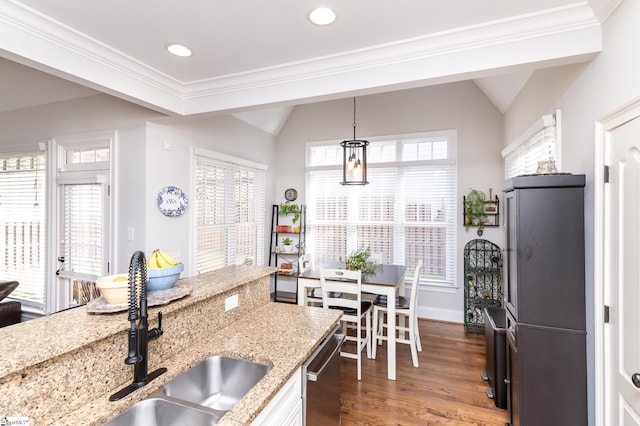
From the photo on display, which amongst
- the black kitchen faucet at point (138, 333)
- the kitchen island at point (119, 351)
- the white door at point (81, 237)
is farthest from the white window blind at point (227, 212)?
the black kitchen faucet at point (138, 333)

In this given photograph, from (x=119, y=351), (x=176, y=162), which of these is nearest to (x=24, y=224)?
(x=176, y=162)

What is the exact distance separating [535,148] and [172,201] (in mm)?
3582

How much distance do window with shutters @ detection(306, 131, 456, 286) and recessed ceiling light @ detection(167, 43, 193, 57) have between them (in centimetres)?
284

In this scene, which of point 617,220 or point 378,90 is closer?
point 617,220

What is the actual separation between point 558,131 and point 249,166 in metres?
3.66

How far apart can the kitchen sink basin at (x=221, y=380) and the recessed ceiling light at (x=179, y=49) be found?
2.14 m

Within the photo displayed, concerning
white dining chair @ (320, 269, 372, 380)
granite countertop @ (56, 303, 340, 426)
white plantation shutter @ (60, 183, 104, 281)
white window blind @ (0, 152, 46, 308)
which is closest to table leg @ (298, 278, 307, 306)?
white dining chair @ (320, 269, 372, 380)

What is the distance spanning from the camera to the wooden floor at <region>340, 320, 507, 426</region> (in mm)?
2389

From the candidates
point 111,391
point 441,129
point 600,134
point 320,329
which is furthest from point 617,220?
point 441,129

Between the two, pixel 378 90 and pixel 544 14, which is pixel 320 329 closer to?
pixel 378 90

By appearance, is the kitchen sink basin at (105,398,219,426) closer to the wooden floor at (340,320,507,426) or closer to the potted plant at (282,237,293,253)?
the wooden floor at (340,320,507,426)

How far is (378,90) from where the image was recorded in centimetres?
246

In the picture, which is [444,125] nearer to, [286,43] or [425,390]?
[286,43]

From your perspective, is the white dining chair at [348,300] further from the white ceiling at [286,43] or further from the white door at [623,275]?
the white door at [623,275]
